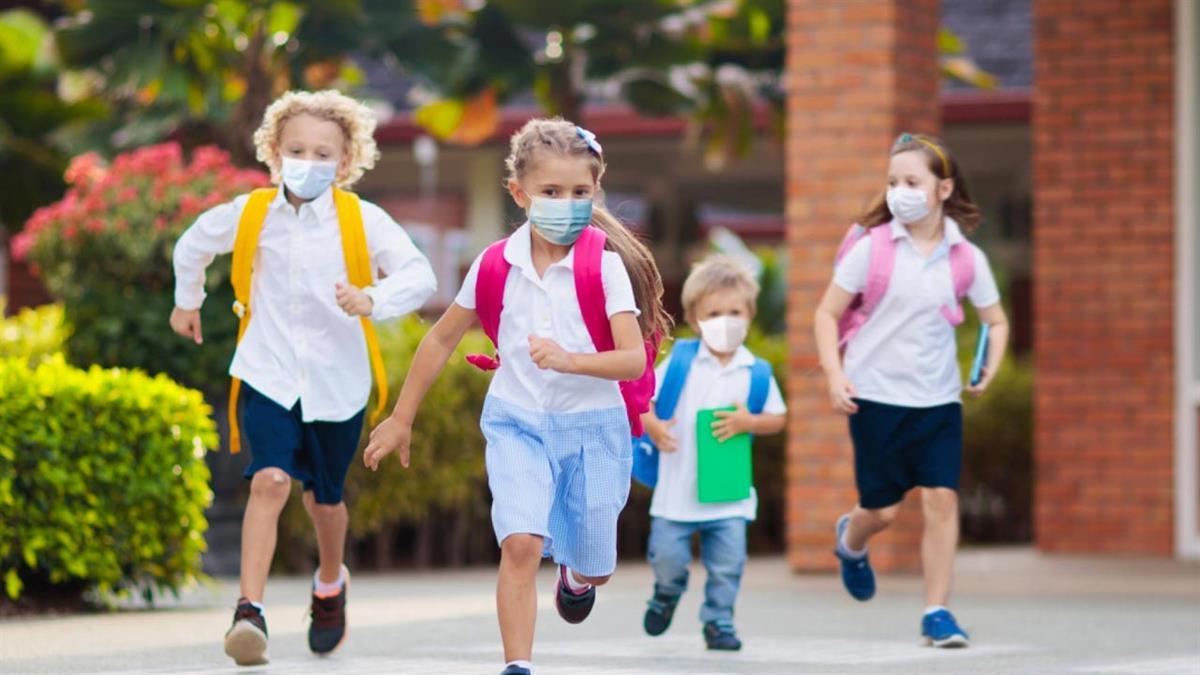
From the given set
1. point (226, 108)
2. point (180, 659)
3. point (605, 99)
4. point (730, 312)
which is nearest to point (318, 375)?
point (180, 659)

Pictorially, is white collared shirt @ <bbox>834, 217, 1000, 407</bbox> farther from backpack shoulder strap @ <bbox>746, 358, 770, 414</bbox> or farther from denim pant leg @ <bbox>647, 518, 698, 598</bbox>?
denim pant leg @ <bbox>647, 518, 698, 598</bbox>

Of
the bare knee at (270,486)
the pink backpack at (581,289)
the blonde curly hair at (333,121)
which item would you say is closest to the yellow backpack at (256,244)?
the blonde curly hair at (333,121)

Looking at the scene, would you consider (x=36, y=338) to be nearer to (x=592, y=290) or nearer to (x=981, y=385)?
(x=981, y=385)

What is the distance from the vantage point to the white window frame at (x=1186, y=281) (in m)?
12.8

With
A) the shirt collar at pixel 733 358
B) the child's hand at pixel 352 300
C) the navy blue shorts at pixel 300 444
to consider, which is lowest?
the navy blue shorts at pixel 300 444

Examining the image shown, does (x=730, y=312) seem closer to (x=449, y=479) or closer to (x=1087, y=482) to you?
(x=449, y=479)

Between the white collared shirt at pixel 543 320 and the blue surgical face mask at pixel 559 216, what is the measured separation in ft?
0.36

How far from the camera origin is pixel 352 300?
6.77 meters

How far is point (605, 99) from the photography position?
1936 cm

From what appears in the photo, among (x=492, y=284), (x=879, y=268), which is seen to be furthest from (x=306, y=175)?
(x=879, y=268)

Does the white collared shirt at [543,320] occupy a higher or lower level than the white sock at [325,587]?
higher

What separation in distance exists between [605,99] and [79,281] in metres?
7.99

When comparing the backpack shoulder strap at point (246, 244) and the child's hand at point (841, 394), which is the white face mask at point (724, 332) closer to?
the child's hand at point (841, 394)

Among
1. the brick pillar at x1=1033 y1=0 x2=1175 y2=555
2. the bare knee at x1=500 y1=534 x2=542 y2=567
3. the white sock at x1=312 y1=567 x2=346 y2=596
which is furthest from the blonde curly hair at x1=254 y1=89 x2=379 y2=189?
the brick pillar at x1=1033 y1=0 x2=1175 y2=555
